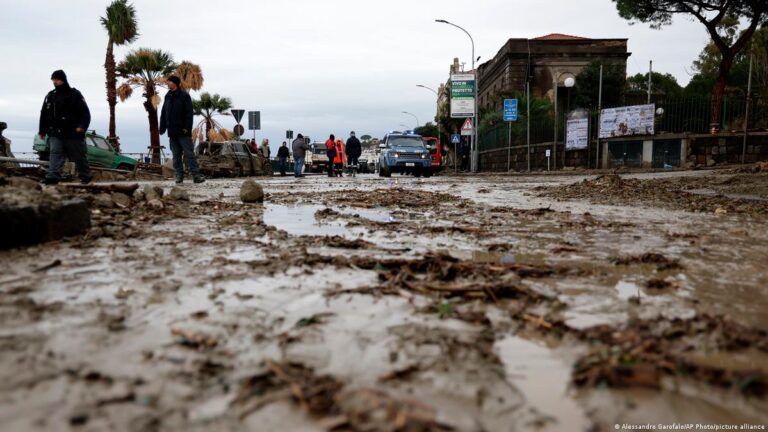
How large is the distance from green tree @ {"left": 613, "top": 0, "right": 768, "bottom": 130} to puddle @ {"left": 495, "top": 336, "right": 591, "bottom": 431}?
2127 cm

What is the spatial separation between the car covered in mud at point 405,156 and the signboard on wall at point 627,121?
6963mm

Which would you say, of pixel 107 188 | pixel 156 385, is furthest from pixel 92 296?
pixel 107 188

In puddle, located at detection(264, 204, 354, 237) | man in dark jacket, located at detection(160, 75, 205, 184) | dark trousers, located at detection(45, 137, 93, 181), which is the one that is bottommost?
puddle, located at detection(264, 204, 354, 237)

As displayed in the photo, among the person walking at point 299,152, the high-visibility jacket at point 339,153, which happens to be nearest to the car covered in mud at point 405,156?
the high-visibility jacket at point 339,153

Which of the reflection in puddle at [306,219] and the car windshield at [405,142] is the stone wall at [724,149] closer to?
the car windshield at [405,142]

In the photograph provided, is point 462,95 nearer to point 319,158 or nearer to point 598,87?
point 598,87

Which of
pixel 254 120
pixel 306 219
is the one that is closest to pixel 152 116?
pixel 254 120

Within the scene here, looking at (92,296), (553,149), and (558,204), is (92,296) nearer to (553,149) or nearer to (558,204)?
(558,204)

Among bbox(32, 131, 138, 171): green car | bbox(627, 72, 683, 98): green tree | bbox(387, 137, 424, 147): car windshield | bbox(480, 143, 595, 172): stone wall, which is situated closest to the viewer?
bbox(32, 131, 138, 171): green car

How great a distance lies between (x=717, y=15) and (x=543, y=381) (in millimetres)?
Result: 27083

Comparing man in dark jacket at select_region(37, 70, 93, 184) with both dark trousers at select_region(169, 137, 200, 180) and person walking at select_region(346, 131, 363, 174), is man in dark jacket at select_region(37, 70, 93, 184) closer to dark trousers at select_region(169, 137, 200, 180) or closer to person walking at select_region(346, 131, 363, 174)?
dark trousers at select_region(169, 137, 200, 180)

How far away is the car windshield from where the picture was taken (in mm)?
23344

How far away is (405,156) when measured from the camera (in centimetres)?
2281

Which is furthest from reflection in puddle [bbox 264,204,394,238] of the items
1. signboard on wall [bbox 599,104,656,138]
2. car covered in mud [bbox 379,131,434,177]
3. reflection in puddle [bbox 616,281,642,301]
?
signboard on wall [bbox 599,104,656,138]
